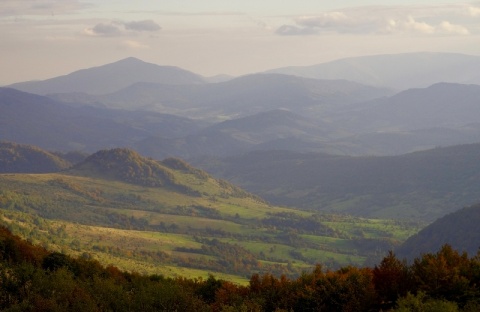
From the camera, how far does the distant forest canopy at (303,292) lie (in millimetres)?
48094

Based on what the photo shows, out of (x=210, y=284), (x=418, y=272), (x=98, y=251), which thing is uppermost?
(x=418, y=272)

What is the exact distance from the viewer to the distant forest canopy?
48.1 meters

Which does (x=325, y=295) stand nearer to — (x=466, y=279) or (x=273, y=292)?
Answer: (x=273, y=292)

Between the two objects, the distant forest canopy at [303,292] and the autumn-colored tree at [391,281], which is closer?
the distant forest canopy at [303,292]

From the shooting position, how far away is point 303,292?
55.9 meters

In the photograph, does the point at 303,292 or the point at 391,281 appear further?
the point at 303,292

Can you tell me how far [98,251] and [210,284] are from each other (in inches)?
4825

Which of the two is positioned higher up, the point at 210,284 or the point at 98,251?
the point at 210,284

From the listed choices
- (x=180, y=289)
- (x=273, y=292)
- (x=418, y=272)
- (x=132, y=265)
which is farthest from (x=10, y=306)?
(x=132, y=265)

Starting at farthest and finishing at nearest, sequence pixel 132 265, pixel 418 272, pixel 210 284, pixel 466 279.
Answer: pixel 132 265 → pixel 210 284 → pixel 418 272 → pixel 466 279

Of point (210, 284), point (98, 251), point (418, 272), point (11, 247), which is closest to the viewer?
point (418, 272)

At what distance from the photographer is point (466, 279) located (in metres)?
47.8

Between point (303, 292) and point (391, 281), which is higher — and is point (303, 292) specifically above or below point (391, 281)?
below

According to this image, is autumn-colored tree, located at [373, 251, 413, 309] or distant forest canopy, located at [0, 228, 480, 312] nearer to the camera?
distant forest canopy, located at [0, 228, 480, 312]
